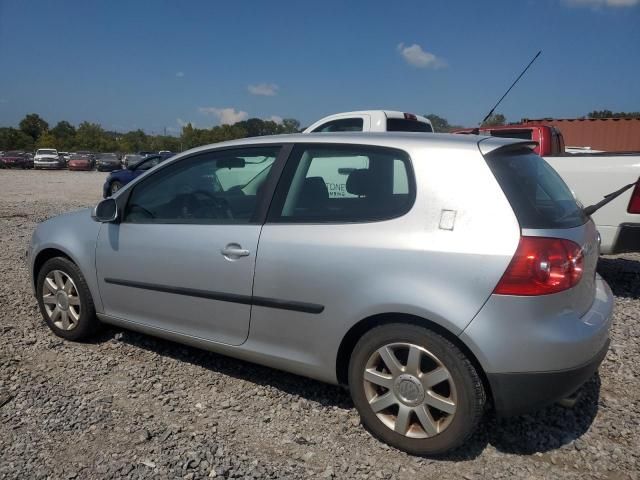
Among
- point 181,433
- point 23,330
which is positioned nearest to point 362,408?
point 181,433

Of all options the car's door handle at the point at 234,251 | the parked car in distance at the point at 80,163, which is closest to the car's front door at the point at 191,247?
the car's door handle at the point at 234,251

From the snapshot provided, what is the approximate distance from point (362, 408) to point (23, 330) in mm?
2979

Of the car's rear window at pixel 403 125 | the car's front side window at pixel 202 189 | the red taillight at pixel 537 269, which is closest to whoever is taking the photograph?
the red taillight at pixel 537 269

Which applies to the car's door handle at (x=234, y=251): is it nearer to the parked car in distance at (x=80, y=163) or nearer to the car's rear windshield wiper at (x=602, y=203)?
the car's rear windshield wiper at (x=602, y=203)

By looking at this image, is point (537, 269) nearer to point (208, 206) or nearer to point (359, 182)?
point (359, 182)

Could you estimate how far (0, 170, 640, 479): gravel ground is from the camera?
2.48 meters

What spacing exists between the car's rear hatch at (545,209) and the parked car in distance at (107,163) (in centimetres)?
3915

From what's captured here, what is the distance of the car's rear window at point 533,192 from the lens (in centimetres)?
234

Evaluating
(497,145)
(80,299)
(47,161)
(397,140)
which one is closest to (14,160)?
(47,161)

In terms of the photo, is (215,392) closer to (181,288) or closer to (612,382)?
(181,288)

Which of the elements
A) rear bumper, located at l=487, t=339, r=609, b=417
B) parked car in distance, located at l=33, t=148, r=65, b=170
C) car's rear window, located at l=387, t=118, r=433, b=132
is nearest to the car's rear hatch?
rear bumper, located at l=487, t=339, r=609, b=417

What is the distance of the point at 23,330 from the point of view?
161 inches

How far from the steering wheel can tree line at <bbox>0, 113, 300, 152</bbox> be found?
5650cm

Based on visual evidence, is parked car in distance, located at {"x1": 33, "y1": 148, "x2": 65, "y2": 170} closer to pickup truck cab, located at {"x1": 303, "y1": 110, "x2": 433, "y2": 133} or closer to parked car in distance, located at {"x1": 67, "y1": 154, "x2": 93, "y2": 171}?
parked car in distance, located at {"x1": 67, "y1": 154, "x2": 93, "y2": 171}
